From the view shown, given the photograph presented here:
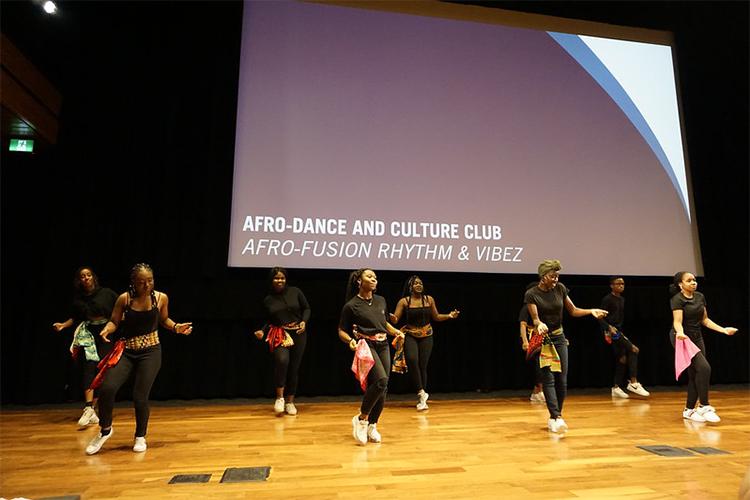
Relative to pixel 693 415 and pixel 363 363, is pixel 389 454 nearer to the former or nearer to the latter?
pixel 363 363

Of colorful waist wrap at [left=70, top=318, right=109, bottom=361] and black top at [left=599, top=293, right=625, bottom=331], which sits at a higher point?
black top at [left=599, top=293, right=625, bottom=331]

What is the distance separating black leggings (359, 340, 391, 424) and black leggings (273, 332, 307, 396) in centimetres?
130

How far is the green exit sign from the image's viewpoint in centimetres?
498

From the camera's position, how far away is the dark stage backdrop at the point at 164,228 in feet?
16.8

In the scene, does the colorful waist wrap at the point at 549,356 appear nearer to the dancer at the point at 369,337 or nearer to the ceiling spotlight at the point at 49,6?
the dancer at the point at 369,337

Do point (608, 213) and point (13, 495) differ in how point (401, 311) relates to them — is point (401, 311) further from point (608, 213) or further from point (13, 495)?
point (13, 495)

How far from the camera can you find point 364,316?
3.61 m

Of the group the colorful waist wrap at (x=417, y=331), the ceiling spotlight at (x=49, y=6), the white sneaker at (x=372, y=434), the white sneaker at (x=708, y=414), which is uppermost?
the ceiling spotlight at (x=49, y=6)

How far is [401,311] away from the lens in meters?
5.10

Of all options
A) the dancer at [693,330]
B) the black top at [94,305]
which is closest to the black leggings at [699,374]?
the dancer at [693,330]

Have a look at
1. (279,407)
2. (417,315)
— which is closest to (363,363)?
(279,407)

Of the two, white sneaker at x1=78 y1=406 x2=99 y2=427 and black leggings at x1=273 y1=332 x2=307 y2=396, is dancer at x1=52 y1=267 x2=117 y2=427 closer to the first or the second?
white sneaker at x1=78 y1=406 x2=99 y2=427

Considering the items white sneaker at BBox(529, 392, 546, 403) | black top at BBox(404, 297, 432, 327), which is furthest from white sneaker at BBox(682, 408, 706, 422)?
black top at BBox(404, 297, 432, 327)

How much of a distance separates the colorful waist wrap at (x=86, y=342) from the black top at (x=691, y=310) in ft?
16.3
